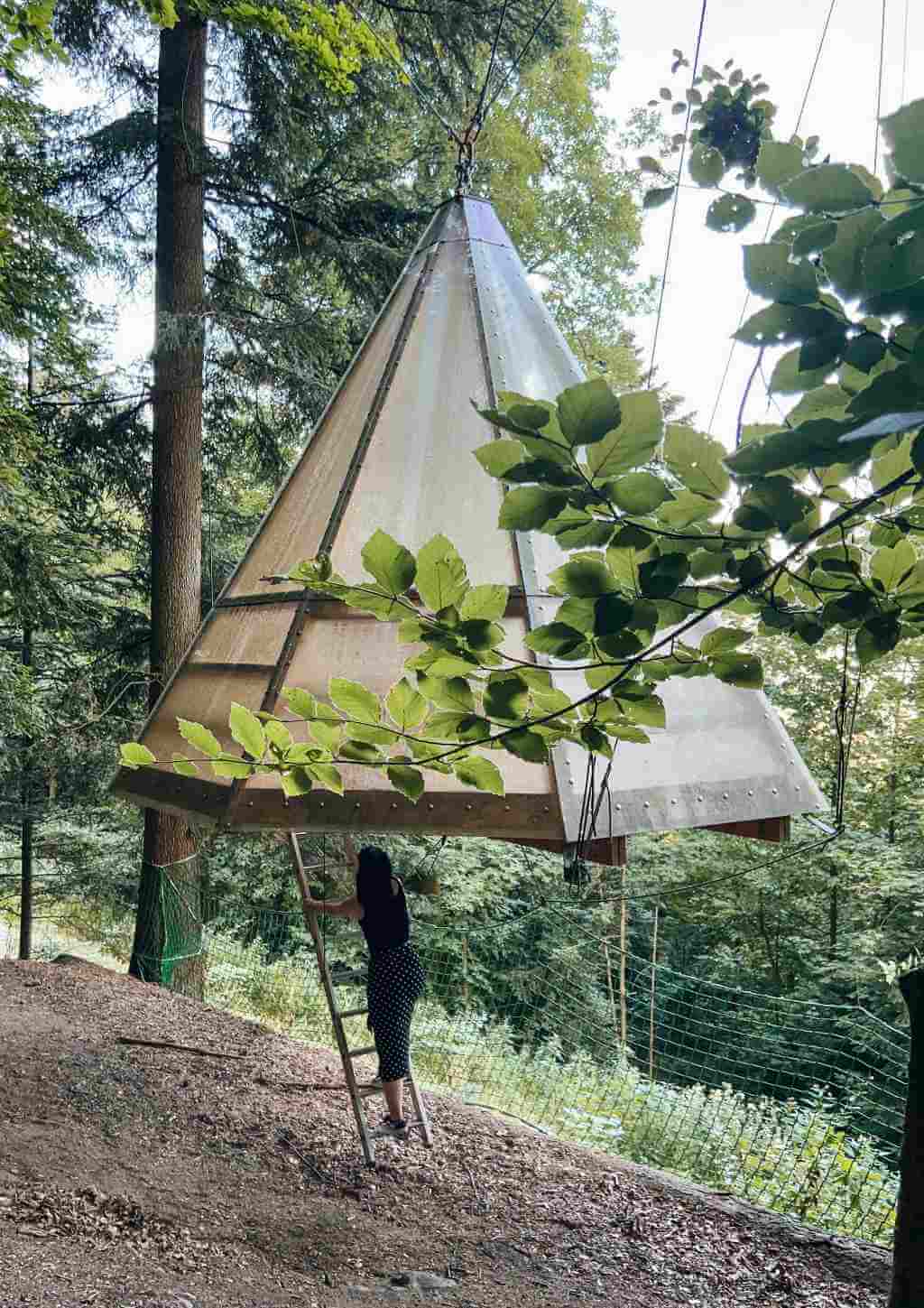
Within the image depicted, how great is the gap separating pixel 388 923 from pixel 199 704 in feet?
6.91

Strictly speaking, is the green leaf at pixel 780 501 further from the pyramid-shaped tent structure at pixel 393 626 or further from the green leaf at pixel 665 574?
the pyramid-shaped tent structure at pixel 393 626

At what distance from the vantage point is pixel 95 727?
9.80 m

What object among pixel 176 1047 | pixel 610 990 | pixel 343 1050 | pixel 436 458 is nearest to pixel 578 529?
pixel 436 458

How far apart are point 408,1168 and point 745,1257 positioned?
1602 millimetres

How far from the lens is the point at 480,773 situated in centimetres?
101

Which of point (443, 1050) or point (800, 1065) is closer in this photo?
point (443, 1050)

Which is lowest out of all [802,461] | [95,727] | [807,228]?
[95,727]

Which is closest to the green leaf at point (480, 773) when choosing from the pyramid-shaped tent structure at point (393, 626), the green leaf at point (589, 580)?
the green leaf at point (589, 580)

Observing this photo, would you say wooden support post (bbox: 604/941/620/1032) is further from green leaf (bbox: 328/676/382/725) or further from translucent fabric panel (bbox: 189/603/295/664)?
green leaf (bbox: 328/676/382/725)

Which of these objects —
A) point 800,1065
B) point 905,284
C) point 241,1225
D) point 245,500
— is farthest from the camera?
point 245,500

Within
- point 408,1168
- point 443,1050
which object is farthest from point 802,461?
point 443,1050

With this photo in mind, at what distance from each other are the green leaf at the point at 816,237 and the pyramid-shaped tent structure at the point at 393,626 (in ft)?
5.93

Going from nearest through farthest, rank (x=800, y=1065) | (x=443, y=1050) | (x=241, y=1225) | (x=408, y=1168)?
(x=241, y=1225) < (x=408, y=1168) < (x=443, y=1050) < (x=800, y=1065)

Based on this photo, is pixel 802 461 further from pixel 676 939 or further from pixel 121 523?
pixel 676 939
